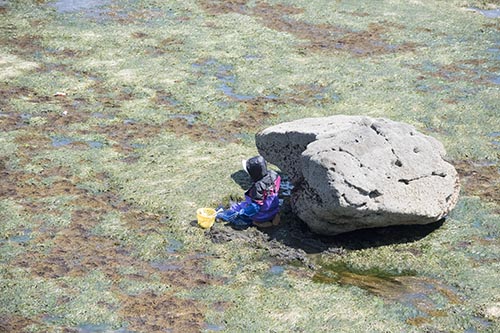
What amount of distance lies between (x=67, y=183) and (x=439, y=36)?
12.6 m

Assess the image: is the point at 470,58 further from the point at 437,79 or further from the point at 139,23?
the point at 139,23

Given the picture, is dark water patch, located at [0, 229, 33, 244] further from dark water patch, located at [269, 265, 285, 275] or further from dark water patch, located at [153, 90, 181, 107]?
dark water patch, located at [153, 90, 181, 107]

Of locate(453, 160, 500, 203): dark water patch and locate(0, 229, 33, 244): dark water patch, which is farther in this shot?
locate(453, 160, 500, 203): dark water patch

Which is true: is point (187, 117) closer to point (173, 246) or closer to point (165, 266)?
point (173, 246)

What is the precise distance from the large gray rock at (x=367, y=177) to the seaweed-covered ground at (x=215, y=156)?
0.55 metres

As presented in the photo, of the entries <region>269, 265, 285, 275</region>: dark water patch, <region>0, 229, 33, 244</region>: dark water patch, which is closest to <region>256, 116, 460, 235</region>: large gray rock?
<region>269, 265, 285, 275</region>: dark water patch

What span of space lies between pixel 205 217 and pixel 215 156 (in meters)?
2.86

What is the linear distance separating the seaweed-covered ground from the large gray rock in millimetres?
551

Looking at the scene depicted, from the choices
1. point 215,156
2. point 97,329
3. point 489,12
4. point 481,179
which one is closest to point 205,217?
point 215,156

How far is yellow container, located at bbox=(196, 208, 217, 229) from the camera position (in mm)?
12797

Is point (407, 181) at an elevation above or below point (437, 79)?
above

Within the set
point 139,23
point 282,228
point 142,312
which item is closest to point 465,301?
point 282,228

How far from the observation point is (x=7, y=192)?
45.7ft

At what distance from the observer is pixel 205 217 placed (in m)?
12.8
